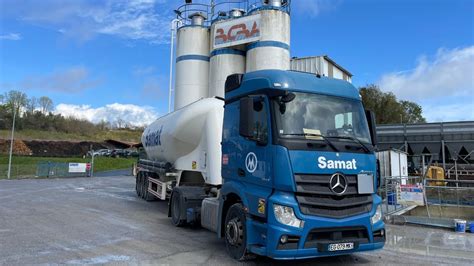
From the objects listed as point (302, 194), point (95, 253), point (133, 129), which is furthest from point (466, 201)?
point (133, 129)

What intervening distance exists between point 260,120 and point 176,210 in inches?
194

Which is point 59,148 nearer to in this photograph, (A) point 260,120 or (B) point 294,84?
(A) point 260,120

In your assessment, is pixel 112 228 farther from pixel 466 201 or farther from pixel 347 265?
pixel 466 201

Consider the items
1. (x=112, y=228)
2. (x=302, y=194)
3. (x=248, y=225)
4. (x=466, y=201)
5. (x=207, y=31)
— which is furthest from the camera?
(x=207, y=31)

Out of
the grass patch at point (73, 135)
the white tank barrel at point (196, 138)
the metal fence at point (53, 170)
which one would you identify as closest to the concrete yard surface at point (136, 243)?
the white tank barrel at point (196, 138)

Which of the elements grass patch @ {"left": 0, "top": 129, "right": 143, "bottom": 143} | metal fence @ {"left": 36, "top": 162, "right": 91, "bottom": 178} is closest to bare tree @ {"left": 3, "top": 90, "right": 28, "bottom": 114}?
grass patch @ {"left": 0, "top": 129, "right": 143, "bottom": 143}

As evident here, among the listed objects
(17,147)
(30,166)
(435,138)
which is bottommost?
(30,166)

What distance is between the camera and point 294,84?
6504 mm

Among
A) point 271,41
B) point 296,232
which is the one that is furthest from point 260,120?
point 271,41

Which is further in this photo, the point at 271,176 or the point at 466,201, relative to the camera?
the point at 466,201

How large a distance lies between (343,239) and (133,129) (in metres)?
111

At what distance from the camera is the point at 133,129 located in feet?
368

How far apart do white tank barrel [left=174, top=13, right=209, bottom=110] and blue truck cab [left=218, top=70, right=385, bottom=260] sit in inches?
685

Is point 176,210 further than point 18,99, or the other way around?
point 18,99
